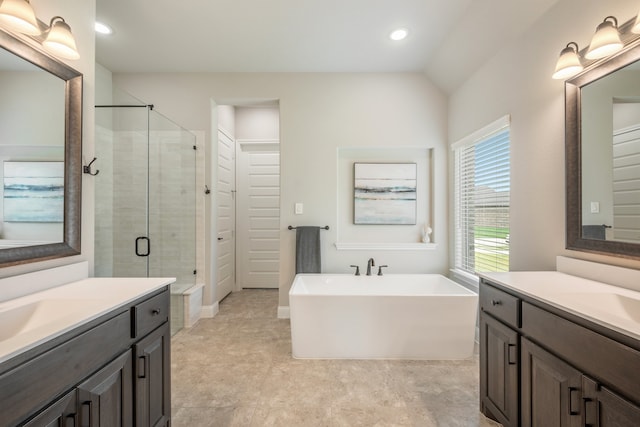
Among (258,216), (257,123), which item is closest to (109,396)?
(258,216)

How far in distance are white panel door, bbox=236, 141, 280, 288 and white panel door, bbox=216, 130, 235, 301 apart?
0.16 meters

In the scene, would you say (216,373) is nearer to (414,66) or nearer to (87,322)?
(87,322)

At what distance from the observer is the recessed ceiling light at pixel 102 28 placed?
2.45 metres

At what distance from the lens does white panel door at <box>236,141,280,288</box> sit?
4.41 m

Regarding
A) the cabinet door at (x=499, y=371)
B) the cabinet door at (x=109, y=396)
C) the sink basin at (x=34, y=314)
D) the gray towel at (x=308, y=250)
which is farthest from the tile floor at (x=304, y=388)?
the sink basin at (x=34, y=314)

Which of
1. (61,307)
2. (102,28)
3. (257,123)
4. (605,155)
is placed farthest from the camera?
(257,123)

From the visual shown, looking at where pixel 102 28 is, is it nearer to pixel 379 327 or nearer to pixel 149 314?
pixel 149 314

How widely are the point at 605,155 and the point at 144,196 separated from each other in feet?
11.3

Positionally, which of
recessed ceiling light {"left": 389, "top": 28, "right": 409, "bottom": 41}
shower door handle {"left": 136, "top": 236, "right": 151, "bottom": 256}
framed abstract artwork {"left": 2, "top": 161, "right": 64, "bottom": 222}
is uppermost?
recessed ceiling light {"left": 389, "top": 28, "right": 409, "bottom": 41}

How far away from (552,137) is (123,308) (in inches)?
102

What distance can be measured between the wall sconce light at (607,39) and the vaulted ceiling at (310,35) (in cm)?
62

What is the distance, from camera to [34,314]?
3.74ft

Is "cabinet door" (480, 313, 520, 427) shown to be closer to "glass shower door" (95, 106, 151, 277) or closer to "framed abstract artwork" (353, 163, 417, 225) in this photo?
"framed abstract artwork" (353, 163, 417, 225)

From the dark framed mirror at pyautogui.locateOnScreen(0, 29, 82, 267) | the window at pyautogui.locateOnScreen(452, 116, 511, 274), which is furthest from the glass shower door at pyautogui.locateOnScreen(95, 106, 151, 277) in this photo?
the window at pyautogui.locateOnScreen(452, 116, 511, 274)
